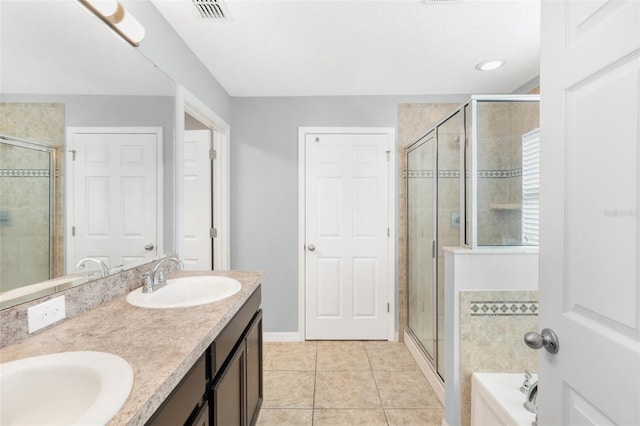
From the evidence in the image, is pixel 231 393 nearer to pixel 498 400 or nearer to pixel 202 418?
pixel 202 418

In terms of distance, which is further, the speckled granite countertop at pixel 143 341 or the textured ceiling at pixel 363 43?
the textured ceiling at pixel 363 43

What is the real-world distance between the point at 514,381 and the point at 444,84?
7.53ft

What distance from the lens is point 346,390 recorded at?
2141mm

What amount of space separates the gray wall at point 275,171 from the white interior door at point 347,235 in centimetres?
16

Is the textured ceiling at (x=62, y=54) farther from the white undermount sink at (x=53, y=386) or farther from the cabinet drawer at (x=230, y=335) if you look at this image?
the cabinet drawer at (x=230, y=335)

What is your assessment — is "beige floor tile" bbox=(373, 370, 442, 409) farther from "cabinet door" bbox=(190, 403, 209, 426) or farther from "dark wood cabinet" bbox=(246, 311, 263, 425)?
"cabinet door" bbox=(190, 403, 209, 426)

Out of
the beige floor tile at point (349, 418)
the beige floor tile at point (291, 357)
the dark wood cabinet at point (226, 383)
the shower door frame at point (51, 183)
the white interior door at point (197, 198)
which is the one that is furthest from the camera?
the white interior door at point (197, 198)

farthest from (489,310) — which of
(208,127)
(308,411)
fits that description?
(208,127)

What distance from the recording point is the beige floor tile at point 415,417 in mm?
1832

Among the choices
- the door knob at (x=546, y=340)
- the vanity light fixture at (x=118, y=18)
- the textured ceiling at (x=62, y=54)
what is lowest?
the door knob at (x=546, y=340)

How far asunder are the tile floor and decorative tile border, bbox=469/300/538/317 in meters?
0.81

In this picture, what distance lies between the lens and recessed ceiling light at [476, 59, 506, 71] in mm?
2189

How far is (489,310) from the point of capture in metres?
1.62

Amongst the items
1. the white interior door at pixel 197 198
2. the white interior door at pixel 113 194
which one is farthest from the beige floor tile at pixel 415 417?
the white interior door at pixel 197 198
